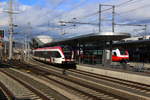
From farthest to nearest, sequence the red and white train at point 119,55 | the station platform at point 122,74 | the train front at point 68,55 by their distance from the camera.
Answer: the red and white train at point 119,55
the train front at point 68,55
the station platform at point 122,74

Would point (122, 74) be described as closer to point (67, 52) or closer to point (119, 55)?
point (67, 52)

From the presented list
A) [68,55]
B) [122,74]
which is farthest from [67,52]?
[122,74]

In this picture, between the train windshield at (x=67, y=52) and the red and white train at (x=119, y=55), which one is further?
the red and white train at (x=119, y=55)

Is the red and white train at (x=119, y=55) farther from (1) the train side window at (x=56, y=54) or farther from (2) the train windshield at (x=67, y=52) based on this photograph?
(1) the train side window at (x=56, y=54)

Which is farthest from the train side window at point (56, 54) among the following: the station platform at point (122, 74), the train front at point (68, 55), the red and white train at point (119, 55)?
the red and white train at point (119, 55)

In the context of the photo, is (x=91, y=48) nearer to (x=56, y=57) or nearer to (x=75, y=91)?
(x=56, y=57)

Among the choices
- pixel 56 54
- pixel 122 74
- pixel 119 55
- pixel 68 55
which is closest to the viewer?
pixel 122 74

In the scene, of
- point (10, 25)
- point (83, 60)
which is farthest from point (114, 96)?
point (10, 25)

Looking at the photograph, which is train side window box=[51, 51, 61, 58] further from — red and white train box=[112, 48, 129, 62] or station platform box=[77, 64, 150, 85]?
red and white train box=[112, 48, 129, 62]

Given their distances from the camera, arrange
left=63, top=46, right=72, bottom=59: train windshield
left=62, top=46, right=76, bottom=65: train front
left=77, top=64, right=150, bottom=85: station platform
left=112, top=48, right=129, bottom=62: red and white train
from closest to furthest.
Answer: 1. left=77, top=64, right=150, bottom=85: station platform
2. left=62, top=46, right=76, bottom=65: train front
3. left=63, top=46, right=72, bottom=59: train windshield
4. left=112, top=48, right=129, bottom=62: red and white train

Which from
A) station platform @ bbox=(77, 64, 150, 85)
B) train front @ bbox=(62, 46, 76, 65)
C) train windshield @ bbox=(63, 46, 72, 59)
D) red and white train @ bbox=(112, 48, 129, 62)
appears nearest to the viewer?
station platform @ bbox=(77, 64, 150, 85)

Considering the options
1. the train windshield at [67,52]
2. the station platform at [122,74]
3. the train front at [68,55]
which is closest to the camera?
the station platform at [122,74]

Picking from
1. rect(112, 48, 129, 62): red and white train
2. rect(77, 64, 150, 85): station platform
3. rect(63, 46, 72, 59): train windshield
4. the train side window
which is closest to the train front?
rect(63, 46, 72, 59): train windshield

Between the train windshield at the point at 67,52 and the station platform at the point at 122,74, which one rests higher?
the train windshield at the point at 67,52
